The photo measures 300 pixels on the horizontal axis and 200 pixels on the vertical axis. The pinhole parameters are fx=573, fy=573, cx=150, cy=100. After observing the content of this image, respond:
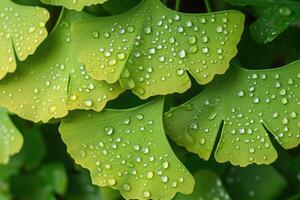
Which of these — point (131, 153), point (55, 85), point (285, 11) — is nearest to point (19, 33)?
point (55, 85)

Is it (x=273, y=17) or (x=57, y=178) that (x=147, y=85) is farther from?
(x=57, y=178)

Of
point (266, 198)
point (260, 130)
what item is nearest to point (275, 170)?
point (266, 198)

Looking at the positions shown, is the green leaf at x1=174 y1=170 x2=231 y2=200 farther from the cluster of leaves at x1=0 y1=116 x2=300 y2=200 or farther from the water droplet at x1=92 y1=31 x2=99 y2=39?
the water droplet at x1=92 y1=31 x2=99 y2=39

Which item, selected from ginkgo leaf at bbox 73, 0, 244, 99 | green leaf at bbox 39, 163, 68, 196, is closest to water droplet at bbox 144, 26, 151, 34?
ginkgo leaf at bbox 73, 0, 244, 99

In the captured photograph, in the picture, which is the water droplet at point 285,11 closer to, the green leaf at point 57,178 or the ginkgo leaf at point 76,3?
the ginkgo leaf at point 76,3

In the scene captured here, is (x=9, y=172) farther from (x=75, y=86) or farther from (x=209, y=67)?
(x=209, y=67)

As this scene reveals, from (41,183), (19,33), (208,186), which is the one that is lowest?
(41,183)
